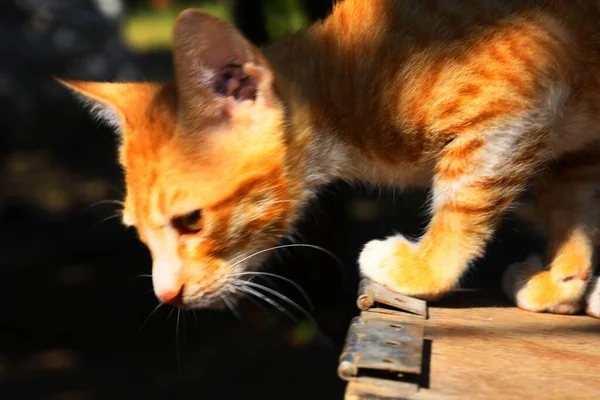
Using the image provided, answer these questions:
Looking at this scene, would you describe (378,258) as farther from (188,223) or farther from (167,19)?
(167,19)

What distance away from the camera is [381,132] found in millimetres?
1804

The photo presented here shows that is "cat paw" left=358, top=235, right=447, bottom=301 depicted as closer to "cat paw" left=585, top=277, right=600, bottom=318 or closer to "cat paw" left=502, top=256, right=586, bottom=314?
"cat paw" left=502, top=256, right=586, bottom=314

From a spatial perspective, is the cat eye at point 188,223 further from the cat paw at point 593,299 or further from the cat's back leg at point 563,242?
the cat paw at point 593,299

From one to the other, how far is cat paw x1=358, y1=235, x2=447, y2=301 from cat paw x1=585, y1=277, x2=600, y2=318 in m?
0.31

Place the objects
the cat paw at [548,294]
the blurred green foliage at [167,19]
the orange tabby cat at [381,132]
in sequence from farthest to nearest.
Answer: the blurred green foliage at [167,19] < the cat paw at [548,294] < the orange tabby cat at [381,132]

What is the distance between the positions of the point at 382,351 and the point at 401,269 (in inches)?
15.9

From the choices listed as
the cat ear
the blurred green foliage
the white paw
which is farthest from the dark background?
the cat ear

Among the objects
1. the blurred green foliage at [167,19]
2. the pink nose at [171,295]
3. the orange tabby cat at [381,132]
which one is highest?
the blurred green foliage at [167,19]

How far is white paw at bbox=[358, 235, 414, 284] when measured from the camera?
1.82 metres

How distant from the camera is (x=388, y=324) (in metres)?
1.59

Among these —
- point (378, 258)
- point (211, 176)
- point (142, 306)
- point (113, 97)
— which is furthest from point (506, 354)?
point (142, 306)

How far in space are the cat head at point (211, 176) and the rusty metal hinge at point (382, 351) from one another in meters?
0.29

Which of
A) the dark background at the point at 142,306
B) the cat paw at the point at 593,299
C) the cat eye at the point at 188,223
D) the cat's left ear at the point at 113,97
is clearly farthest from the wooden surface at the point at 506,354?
the cat's left ear at the point at 113,97

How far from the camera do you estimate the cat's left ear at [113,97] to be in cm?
193
